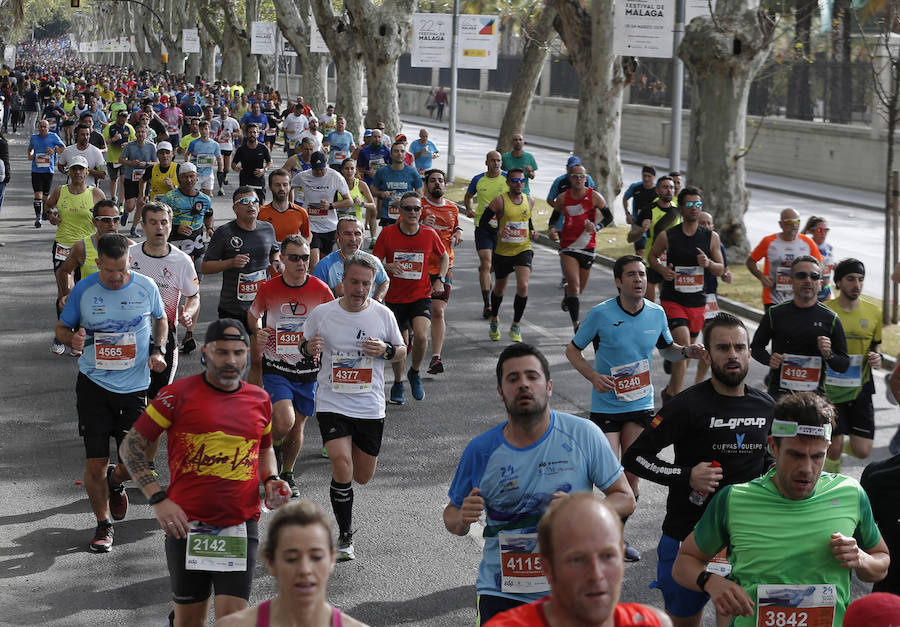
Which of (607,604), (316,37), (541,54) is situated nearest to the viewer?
(607,604)

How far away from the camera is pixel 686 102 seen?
148 ft

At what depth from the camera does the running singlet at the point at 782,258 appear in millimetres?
11711

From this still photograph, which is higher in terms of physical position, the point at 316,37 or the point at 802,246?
the point at 316,37

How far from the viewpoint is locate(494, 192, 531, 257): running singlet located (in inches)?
566

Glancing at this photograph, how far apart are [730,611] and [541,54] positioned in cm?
2727

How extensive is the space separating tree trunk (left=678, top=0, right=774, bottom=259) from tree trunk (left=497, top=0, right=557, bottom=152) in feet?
34.7

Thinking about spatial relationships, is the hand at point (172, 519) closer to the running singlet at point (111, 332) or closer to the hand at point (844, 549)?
the running singlet at point (111, 332)

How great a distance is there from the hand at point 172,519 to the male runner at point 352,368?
2073 mm

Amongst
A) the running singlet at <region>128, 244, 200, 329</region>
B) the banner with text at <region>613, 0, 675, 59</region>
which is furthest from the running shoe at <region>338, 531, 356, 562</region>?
the banner with text at <region>613, 0, 675, 59</region>

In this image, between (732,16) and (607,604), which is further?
(732,16)

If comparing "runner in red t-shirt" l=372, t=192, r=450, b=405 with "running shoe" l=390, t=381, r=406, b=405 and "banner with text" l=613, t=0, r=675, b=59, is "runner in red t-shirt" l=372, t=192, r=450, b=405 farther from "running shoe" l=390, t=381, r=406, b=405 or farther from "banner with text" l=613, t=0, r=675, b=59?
"banner with text" l=613, t=0, r=675, b=59

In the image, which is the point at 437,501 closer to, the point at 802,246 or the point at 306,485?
the point at 306,485

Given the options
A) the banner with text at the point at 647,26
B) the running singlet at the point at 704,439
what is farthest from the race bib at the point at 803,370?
the banner with text at the point at 647,26

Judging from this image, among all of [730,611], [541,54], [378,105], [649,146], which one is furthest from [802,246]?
[649,146]
